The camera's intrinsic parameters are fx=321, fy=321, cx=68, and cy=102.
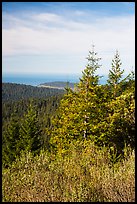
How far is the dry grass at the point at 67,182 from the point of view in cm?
245

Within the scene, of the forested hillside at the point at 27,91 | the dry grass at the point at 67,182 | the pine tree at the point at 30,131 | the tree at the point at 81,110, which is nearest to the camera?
the dry grass at the point at 67,182

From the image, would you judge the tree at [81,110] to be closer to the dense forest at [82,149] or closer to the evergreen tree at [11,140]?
the dense forest at [82,149]

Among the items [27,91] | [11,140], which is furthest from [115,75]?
[27,91]

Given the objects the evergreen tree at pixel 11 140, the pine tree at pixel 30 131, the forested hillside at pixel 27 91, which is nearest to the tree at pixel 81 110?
the pine tree at pixel 30 131

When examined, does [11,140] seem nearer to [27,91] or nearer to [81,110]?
[81,110]

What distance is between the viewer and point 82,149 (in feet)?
12.2

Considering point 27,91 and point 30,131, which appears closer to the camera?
point 30,131

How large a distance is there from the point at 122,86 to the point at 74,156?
13318 millimetres

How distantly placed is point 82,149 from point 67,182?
110cm

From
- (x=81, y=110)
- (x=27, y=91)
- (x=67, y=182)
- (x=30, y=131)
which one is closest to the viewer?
(x=67, y=182)

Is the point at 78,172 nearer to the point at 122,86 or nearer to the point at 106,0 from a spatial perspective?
the point at 106,0

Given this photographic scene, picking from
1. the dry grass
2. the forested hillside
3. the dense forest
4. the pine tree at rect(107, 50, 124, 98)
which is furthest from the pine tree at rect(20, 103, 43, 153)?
the forested hillside

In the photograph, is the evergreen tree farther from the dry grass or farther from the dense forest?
the dry grass

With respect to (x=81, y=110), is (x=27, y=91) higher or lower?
higher
